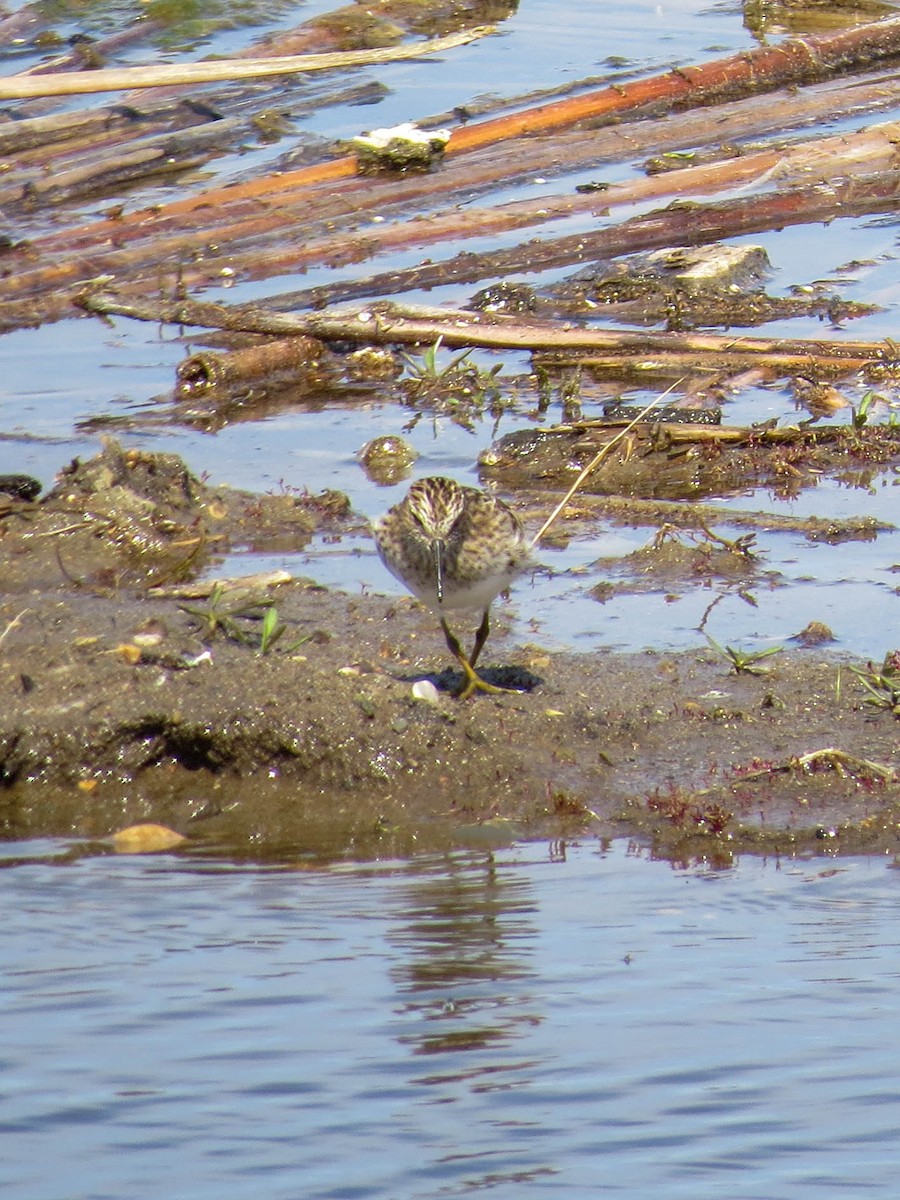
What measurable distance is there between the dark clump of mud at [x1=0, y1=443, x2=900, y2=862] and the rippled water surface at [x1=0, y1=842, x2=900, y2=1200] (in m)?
0.41

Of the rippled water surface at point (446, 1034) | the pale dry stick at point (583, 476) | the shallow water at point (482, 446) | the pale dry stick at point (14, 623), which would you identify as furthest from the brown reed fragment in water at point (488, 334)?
the rippled water surface at point (446, 1034)

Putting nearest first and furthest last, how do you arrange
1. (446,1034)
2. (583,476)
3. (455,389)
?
(446,1034)
(583,476)
(455,389)

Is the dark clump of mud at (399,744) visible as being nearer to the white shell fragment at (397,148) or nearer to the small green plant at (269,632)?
the small green plant at (269,632)

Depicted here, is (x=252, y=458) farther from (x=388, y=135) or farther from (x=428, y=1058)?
(x=428, y=1058)

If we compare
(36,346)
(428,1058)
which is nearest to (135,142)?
(36,346)

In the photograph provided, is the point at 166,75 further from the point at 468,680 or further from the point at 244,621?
the point at 468,680

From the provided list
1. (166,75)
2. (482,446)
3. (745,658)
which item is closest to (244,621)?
(745,658)

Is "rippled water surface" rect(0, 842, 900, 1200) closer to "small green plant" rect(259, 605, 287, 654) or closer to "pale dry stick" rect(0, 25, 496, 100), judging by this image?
"small green plant" rect(259, 605, 287, 654)

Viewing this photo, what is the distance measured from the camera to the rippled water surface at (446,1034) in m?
3.82

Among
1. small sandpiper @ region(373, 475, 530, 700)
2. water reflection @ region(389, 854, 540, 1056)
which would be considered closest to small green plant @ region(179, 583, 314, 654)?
small sandpiper @ region(373, 475, 530, 700)

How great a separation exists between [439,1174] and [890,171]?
8.91 metres

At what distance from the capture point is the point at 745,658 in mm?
6355

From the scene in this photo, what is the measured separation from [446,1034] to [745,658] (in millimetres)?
2365

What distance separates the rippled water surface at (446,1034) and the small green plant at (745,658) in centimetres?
121
